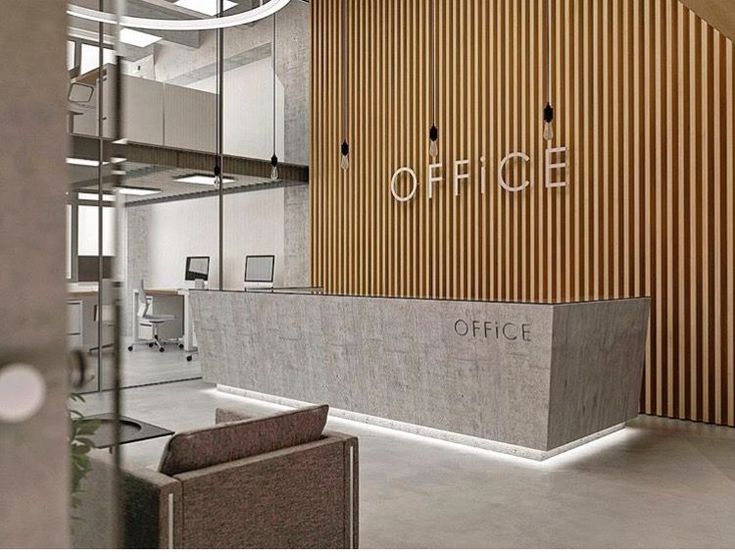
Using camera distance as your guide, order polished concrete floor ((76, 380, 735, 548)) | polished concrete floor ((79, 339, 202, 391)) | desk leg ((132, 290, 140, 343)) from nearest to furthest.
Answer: polished concrete floor ((76, 380, 735, 548)), polished concrete floor ((79, 339, 202, 391)), desk leg ((132, 290, 140, 343))

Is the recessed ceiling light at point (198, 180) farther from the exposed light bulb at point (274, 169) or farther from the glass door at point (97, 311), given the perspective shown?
the glass door at point (97, 311)

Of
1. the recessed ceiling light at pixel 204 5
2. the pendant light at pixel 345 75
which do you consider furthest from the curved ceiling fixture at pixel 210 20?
the pendant light at pixel 345 75

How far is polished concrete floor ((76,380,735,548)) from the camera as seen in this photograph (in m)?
3.21

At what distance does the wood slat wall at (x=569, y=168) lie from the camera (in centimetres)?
561

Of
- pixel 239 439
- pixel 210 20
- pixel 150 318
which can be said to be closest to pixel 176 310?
pixel 150 318

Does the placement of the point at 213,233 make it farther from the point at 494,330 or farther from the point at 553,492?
the point at 553,492

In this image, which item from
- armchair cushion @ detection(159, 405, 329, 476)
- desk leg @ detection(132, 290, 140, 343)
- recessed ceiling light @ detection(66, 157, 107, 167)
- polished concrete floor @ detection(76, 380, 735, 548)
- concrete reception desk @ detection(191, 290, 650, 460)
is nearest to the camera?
recessed ceiling light @ detection(66, 157, 107, 167)

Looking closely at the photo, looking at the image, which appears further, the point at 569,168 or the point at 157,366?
the point at 157,366

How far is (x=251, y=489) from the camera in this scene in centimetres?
231

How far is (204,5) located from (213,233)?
5.27 meters

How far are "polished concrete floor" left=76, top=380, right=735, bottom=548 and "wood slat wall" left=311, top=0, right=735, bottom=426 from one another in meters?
1.11

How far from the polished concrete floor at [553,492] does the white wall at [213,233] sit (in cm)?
467

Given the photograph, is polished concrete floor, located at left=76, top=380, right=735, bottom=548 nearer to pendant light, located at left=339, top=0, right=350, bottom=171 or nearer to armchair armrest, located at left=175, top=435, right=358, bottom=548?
armchair armrest, located at left=175, top=435, right=358, bottom=548

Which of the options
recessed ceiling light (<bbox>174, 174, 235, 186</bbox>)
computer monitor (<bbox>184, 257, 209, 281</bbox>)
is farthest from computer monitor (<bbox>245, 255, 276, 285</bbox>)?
recessed ceiling light (<bbox>174, 174, 235, 186</bbox>)
